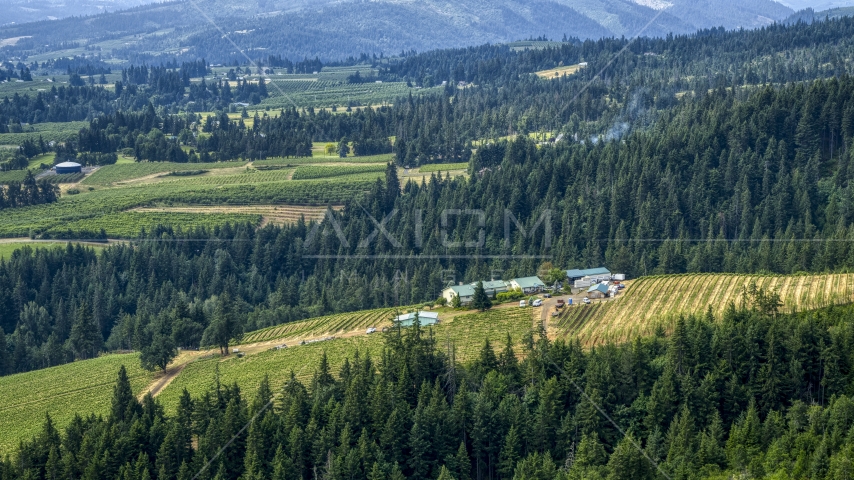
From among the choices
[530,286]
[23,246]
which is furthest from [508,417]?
[23,246]

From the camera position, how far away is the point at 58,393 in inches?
2410

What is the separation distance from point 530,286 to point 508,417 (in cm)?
2304

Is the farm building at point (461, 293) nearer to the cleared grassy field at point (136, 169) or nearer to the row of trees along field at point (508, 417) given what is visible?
the row of trees along field at point (508, 417)

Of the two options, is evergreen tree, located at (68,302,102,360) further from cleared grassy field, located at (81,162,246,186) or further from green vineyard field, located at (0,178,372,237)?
cleared grassy field, located at (81,162,246,186)

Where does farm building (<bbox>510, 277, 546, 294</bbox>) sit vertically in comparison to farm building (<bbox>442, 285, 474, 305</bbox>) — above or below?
above

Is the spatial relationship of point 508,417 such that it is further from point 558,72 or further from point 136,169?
point 558,72

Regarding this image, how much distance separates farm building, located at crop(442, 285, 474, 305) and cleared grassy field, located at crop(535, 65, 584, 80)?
345 ft

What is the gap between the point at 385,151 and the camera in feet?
442

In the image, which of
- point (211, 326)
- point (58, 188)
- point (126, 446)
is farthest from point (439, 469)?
point (58, 188)

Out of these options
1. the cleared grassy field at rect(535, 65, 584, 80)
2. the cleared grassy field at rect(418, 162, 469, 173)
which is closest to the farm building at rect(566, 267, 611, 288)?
the cleared grassy field at rect(418, 162, 469, 173)

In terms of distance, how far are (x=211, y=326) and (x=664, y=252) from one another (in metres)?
33.6

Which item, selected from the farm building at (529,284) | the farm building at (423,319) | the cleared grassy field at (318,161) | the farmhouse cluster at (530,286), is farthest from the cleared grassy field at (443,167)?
the farm building at (423,319)

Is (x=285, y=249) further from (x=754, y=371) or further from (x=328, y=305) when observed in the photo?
(x=754, y=371)

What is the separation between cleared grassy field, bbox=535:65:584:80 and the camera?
6841 inches
